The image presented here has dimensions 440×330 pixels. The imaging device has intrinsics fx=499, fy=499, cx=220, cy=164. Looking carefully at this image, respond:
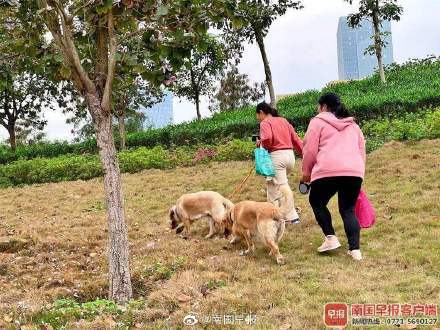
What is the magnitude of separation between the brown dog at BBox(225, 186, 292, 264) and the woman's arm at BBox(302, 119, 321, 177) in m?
0.68

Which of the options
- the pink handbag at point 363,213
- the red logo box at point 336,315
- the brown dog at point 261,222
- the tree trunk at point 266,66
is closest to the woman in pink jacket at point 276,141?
the brown dog at point 261,222

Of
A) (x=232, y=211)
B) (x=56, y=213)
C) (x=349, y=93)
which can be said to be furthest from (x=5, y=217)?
(x=349, y=93)

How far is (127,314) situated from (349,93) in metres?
20.7

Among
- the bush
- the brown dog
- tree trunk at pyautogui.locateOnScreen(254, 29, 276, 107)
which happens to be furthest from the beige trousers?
tree trunk at pyautogui.locateOnScreen(254, 29, 276, 107)

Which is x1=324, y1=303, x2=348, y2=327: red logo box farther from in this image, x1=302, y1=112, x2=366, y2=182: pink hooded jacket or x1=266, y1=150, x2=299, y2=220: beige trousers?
x1=266, y1=150, x2=299, y2=220: beige trousers

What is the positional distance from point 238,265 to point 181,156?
12.4 meters

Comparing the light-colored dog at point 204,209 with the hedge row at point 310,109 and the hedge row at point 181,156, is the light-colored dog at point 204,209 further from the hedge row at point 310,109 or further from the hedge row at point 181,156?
the hedge row at point 310,109

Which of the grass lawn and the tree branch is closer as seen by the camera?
the grass lawn

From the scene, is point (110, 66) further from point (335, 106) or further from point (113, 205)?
point (335, 106)

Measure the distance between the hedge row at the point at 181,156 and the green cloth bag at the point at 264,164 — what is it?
676cm

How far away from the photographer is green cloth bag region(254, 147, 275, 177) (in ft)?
25.0

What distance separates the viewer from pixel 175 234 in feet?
28.0

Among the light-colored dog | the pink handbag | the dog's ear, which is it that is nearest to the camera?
the pink handbag

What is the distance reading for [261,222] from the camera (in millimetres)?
6426
